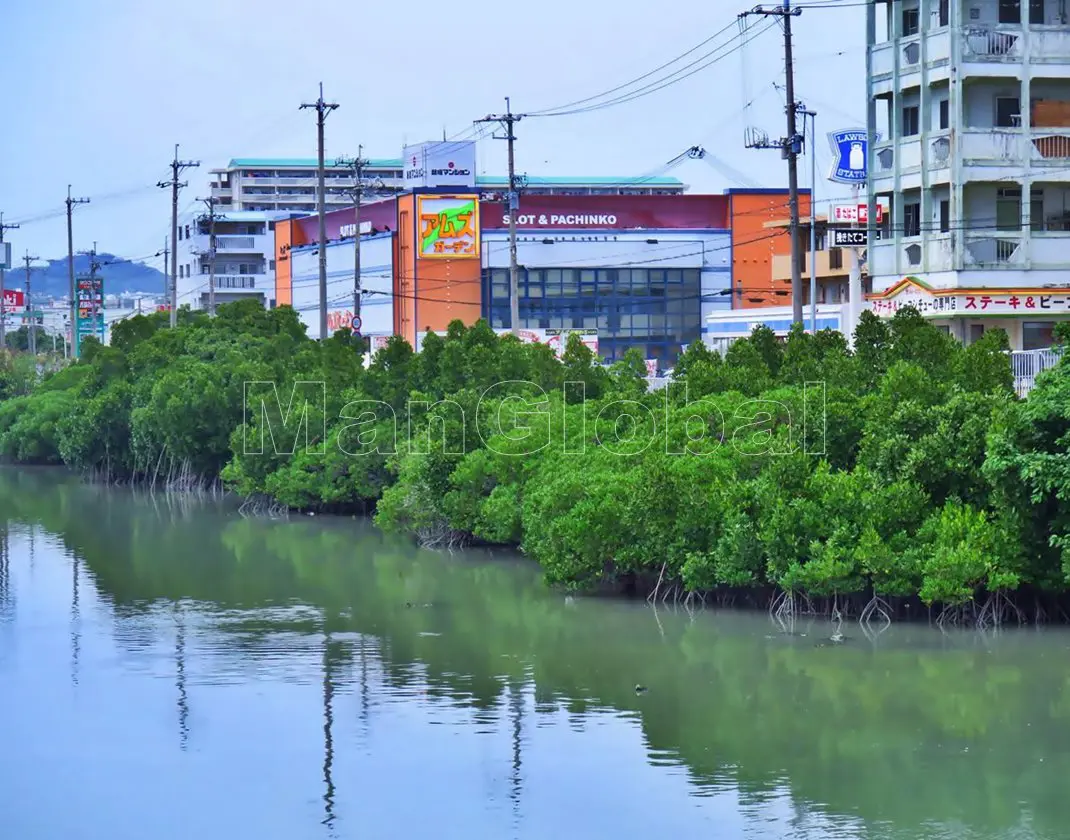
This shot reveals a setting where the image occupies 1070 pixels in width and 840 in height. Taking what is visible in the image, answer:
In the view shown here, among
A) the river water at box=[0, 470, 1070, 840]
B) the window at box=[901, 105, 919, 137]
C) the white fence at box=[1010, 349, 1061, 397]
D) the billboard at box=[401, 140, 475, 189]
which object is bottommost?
the river water at box=[0, 470, 1070, 840]

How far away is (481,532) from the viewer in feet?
126

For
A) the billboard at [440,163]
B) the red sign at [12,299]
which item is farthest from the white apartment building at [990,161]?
the red sign at [12,299]

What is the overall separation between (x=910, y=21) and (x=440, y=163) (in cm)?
5842

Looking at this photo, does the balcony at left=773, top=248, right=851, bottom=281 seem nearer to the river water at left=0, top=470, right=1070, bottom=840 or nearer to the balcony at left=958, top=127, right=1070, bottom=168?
the balcony at left=958, top=127, right=1070, bottom=168

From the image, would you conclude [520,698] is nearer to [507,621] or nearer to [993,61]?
[507,621]

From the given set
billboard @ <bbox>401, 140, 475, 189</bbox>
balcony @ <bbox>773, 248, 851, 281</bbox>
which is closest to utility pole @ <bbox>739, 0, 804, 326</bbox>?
balcony @ <bbox>773, 248, 851, 281</bbox>

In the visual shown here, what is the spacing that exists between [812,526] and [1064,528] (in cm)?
405

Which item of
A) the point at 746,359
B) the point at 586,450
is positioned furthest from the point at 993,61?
the point at 586,450

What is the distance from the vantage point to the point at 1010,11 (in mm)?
45438

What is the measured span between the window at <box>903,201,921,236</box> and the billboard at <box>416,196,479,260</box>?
40738 millimetres

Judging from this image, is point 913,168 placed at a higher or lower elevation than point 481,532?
higher

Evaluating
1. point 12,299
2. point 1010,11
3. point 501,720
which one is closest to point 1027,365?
point 1010,11

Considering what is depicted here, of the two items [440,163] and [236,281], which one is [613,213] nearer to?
[440,163]

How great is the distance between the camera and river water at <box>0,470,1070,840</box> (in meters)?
19.9
